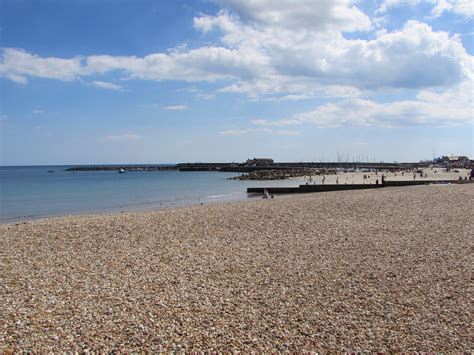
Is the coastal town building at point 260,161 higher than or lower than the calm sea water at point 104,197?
higher

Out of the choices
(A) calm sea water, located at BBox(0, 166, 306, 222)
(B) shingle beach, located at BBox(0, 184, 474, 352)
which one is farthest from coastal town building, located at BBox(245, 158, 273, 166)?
(B) shingle beach, located at BBox(0, 184, 474, 352)

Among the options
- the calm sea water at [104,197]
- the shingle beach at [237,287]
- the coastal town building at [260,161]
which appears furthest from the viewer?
the coastal town building at [260,161]

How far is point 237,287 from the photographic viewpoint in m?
7.21

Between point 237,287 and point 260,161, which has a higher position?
point 260,161

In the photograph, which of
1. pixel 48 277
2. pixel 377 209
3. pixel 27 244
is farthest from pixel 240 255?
pixel 377 209

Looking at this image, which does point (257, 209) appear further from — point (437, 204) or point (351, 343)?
point (351, 343)

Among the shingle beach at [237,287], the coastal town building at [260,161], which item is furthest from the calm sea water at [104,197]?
the coastal town building at [260,161]

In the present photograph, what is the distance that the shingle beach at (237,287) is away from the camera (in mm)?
5238

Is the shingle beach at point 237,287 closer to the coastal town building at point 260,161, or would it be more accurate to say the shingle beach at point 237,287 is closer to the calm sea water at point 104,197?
the calm sea water at point 104,197

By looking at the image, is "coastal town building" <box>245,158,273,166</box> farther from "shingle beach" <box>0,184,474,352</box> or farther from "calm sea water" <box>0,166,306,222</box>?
"shingle beach" <box>0,184,474,352</box>

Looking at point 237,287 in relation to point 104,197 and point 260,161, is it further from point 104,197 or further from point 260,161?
point 260,161

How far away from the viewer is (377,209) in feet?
57.2

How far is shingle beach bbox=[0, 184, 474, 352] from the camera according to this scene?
5238 mm

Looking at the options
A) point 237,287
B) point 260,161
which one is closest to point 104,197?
point 237,287
